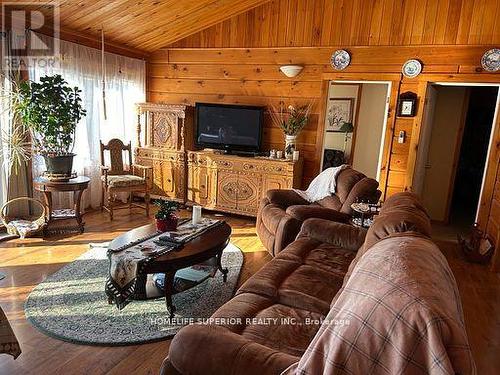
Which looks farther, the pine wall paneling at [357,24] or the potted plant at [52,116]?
the pine wall paneling at [357,24]

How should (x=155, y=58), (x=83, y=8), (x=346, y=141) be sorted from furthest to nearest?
1. (x=346, y=141)
2. (x=155, y=58)
3. (x=83, y=8)

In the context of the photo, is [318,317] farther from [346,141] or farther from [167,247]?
[346,141]

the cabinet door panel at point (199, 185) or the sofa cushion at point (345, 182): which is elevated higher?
the sofa cushion at point (345, 182)

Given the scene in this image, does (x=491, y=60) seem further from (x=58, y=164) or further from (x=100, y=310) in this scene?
(x=58, y=164)

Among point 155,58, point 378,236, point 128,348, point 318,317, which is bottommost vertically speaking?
point 128,348

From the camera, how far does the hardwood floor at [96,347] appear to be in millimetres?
2070

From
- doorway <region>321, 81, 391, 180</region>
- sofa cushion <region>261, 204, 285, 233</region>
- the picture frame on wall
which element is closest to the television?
sofa cushion <region>261, 204, 285, 233</region>

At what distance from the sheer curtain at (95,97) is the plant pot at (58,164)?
536 mm

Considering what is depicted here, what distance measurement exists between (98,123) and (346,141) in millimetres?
4021

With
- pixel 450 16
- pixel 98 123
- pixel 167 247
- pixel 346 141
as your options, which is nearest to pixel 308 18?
pixel 450 16

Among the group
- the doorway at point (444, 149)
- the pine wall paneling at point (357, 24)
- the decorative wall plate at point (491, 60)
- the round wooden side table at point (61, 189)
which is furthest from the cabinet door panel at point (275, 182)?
the decorative wall plate at point (491, 60)

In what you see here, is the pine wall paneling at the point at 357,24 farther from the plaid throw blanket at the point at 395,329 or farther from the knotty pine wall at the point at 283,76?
the plaid throw blanket at the point at 395,329

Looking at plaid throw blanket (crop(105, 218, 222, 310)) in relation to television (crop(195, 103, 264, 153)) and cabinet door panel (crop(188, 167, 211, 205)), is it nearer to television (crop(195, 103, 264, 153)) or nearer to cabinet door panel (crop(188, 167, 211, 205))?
cabinet door panel (crop(188, 167, 211, 205))

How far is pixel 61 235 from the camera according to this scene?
409 cm
